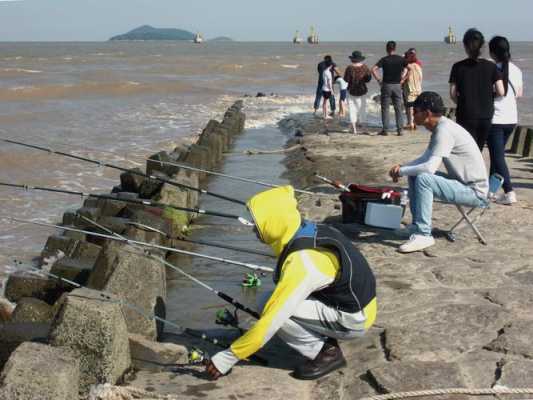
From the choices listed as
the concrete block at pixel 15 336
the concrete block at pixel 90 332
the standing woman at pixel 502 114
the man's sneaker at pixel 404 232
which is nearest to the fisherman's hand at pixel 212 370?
the concrete block at pixel 90 332

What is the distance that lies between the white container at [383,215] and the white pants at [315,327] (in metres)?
2.53

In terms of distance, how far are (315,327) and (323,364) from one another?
0.76 feet

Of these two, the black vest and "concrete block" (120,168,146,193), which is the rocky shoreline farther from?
"concrete block" (120,168,146,193)

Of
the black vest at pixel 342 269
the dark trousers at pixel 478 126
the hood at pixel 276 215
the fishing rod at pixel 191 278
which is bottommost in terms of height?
the fishing rod at pixel 191 278

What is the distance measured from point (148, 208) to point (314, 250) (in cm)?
387

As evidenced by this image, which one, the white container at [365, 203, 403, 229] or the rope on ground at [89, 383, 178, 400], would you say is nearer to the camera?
the rope on ground at [89, 383, 178, 400]

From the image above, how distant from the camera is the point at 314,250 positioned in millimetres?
4352

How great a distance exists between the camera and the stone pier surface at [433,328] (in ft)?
14.3

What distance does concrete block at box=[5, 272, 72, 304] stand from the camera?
604cm

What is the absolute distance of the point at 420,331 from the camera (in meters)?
5.06

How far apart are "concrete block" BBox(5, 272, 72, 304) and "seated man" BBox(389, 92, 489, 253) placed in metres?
2.99

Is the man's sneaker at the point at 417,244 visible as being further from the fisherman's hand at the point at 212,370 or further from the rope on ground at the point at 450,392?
the fisherman's hand at the point at 212,370

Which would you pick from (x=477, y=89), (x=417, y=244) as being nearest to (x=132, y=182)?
(x=417, y=244)

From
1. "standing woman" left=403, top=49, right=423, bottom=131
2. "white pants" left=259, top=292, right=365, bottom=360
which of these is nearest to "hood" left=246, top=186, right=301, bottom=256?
"white pants" left=259, top=292, right=365, bottom=360
